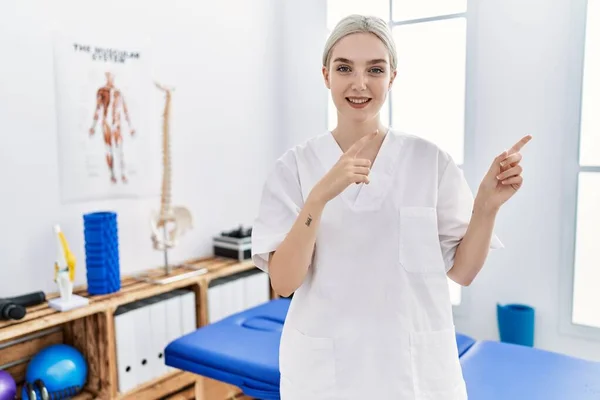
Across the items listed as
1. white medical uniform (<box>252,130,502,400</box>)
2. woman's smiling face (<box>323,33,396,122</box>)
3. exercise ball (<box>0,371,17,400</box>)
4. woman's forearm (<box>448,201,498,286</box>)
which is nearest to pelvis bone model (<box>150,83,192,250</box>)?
exercise ball (<box>0,371,17,400</box>)

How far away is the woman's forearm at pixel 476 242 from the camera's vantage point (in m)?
1.12

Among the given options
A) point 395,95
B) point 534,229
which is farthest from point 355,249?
point 395,95

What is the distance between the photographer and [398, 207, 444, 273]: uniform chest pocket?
1.12m

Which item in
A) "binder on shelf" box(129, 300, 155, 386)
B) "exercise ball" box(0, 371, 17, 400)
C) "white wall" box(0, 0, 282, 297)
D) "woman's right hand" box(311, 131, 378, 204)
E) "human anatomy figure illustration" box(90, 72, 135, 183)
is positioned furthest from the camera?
"human anatomy figure illustration" box(90, 72, 135, 183)

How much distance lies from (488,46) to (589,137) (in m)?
0.68

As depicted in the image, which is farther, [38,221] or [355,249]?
[38,221]

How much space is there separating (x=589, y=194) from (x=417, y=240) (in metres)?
1.85

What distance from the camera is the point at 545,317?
2.67 meters

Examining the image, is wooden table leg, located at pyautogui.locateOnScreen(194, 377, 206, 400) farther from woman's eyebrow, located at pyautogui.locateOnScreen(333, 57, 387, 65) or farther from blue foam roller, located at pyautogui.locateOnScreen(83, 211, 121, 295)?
woman's eyebrow, located at pyautogui.locateOnScreen(333, 57, 387, 65)

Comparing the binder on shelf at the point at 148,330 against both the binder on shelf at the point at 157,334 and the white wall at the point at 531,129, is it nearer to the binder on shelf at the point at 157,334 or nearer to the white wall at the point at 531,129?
the binder on shelf at the point at 157,334

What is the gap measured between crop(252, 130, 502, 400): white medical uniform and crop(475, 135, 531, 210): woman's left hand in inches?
2.9

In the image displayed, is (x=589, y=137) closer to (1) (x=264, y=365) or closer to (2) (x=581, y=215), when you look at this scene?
(2) (x=581, y=215)

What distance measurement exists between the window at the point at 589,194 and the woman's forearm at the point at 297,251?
197 cm

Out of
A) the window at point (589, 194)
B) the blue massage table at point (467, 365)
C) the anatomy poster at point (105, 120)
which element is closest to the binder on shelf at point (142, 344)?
the blue massage table at point (467, 365)
